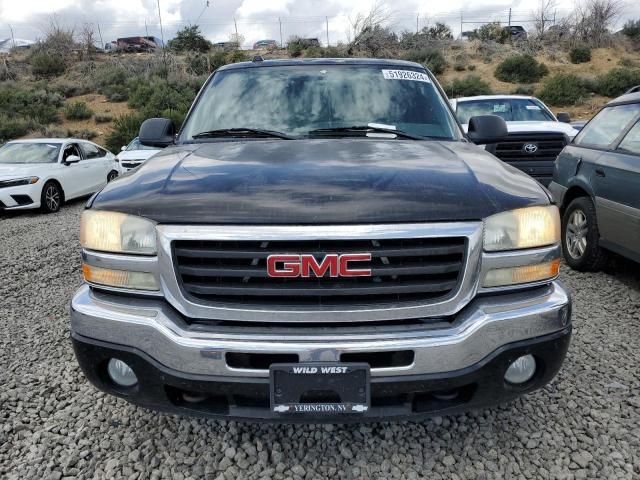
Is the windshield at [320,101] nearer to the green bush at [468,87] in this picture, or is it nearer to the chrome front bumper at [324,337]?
the chrome front bumper at [324,337]

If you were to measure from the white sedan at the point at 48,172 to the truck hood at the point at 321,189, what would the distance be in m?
8.42

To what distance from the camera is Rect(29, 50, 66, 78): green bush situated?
33.2 metres

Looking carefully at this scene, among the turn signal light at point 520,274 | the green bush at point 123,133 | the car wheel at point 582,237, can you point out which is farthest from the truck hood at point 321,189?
the green bush at point 123,133

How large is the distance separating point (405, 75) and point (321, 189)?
182 centimetres

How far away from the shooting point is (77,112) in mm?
25969

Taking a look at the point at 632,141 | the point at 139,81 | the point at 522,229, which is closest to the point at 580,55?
the point at 139,81

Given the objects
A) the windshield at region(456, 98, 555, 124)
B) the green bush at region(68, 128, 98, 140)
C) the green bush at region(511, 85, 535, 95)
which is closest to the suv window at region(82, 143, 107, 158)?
the windshield at region(456, 98, 555, 124)

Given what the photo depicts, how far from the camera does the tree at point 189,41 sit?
38.7 m

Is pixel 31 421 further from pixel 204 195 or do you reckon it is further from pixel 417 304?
pixel 417 304

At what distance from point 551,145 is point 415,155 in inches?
242

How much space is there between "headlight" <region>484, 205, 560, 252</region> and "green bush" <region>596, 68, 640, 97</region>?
32.2 metres

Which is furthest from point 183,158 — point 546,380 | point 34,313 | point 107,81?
point 107,81

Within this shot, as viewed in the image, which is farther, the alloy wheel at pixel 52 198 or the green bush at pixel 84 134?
the green bush at pixel 84 134

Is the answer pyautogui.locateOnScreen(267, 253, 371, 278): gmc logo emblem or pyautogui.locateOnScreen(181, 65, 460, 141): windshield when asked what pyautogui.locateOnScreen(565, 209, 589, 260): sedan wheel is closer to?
pyautogui.locateOnScreen(181, 65, 460, 141): windshield
